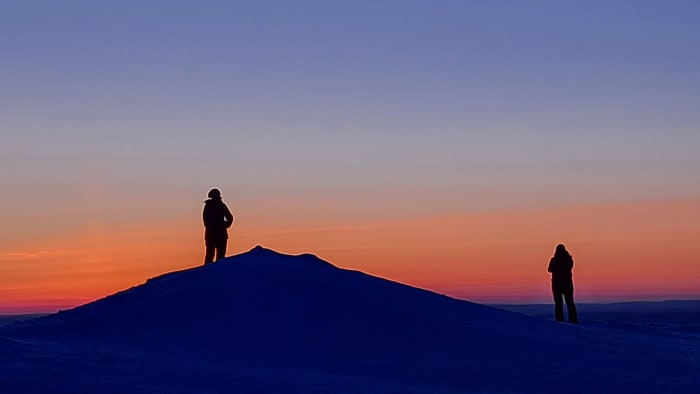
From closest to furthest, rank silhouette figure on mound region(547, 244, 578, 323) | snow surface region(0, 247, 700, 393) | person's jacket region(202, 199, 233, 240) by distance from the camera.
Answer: snow surface region(0, 247, 700, 393)
person's jacket region(202, 199, 233, 240)
silhouette figure on mound region(547, 244, 578, 323)

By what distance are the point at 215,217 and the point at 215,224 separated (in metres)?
0.18

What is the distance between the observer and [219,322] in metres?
16.6

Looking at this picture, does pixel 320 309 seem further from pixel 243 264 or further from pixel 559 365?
pixel 559 365

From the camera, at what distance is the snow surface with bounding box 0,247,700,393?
13516mm

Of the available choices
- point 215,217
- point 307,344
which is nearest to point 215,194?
point 215,217

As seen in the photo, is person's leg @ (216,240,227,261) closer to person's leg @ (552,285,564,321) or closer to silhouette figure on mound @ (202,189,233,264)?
silhouette figure on mound @ (202,189,233,264)

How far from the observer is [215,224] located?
2216cm

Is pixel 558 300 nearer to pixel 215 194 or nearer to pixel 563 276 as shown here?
pixel 563 276

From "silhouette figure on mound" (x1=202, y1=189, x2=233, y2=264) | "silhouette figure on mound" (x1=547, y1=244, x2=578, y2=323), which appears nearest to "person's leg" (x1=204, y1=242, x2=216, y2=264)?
"silhouette figure on mound" (x1=202, y1=189, x2=233, y2=264)

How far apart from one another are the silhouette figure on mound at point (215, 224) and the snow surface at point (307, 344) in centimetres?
205

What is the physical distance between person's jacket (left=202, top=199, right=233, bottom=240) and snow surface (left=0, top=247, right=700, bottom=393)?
80.0 inches

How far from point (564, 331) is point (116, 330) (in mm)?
8270

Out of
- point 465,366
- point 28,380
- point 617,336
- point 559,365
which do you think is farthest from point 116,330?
point 617,336

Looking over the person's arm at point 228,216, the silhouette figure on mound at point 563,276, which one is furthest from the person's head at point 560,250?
the person's arm at point 228,216
